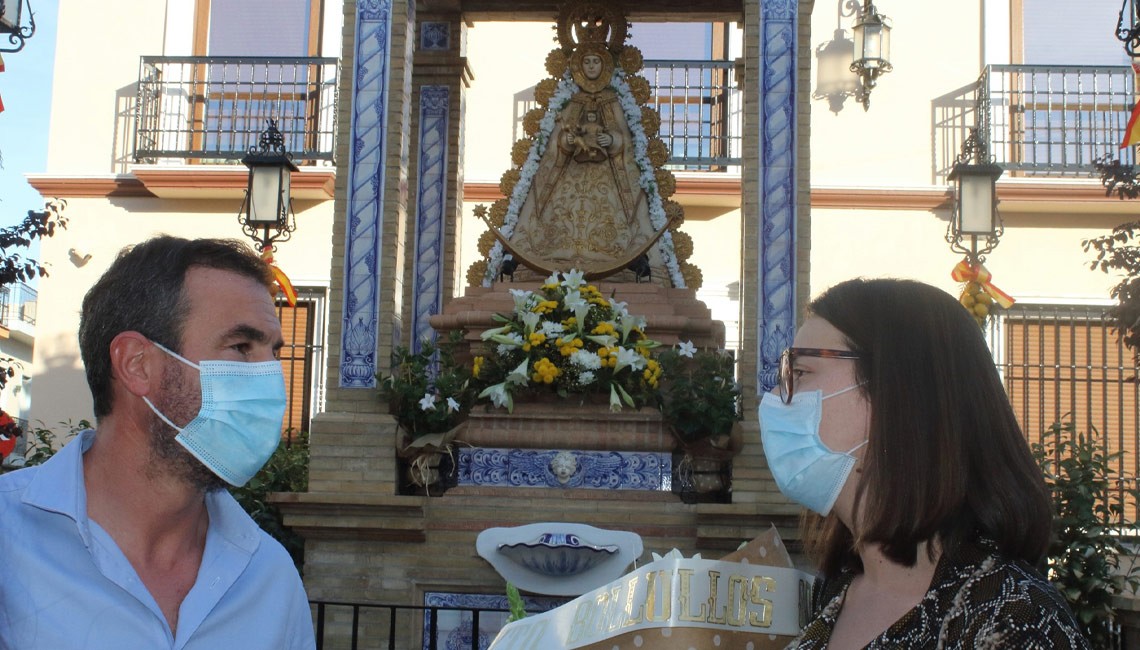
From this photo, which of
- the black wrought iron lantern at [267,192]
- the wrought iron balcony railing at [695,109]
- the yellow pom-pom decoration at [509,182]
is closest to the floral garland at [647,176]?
the yellow pom-pom decoration at [509,182]

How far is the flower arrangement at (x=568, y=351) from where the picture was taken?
7.77m

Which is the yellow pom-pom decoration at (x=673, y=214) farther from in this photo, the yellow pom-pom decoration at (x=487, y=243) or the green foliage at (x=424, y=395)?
the green foliage at (x=424, y=395)

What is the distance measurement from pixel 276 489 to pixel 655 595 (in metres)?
7.34

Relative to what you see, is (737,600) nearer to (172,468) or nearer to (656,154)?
(172,468)

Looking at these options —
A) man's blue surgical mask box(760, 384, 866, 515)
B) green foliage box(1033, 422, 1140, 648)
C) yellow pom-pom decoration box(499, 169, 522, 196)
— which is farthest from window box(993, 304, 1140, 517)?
man's blue surgical mask box(760, 384, 866, 515)

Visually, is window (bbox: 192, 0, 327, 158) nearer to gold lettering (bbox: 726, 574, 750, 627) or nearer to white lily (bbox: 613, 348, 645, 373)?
white lily (bbox: 613, 348, 645, 373)

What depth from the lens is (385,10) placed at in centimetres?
859

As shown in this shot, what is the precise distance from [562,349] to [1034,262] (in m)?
10.2

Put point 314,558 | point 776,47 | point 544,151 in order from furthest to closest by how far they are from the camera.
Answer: point 544,151 → point 776,47 → point 314,558

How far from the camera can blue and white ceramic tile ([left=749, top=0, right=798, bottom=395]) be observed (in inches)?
320

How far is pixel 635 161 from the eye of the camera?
9.38m

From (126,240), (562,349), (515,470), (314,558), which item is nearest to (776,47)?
(562,349)

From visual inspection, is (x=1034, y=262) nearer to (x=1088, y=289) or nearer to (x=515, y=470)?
(x=1088, y=289)

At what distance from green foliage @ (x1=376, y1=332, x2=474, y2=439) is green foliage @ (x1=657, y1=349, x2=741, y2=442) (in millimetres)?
1213
